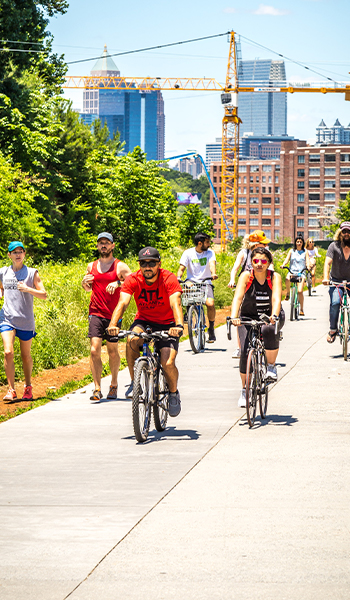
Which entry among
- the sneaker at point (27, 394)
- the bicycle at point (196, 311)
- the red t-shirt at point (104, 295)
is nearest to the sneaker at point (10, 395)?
the sneaker at point (27, 394)

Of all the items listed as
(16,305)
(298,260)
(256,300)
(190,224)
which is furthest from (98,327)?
(190,224)

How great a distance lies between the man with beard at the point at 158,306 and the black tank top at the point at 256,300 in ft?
3.39

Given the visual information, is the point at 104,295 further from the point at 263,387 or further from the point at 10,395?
the point at 263,387

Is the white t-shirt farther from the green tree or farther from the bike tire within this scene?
the green tree

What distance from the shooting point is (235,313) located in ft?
28.6

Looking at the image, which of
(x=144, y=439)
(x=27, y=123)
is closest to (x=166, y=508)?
(x=144, y=439)

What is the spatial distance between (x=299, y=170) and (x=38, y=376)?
172 m

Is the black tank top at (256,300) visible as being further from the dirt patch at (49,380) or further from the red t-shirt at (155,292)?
the dirt patch at (49,380)

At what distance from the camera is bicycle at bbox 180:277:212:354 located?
14277mm

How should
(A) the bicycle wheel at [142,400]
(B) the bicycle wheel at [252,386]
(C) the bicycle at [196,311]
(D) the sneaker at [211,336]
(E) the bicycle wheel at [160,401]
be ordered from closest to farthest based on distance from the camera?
1. (A) the bicycle wheel at [142,400]
2. (E) the bicycle wheel at [160,401]
3. (B) the bicycle wheel at [252,386]
4. (C) the bicycle at [196,311]
5. (D) the sneaker at [211,336]

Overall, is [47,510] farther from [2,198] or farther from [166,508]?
[2,198]

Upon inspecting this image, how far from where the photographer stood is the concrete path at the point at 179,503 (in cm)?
436

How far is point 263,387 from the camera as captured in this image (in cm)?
880

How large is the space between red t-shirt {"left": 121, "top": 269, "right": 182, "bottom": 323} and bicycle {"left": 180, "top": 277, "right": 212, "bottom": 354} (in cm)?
614
